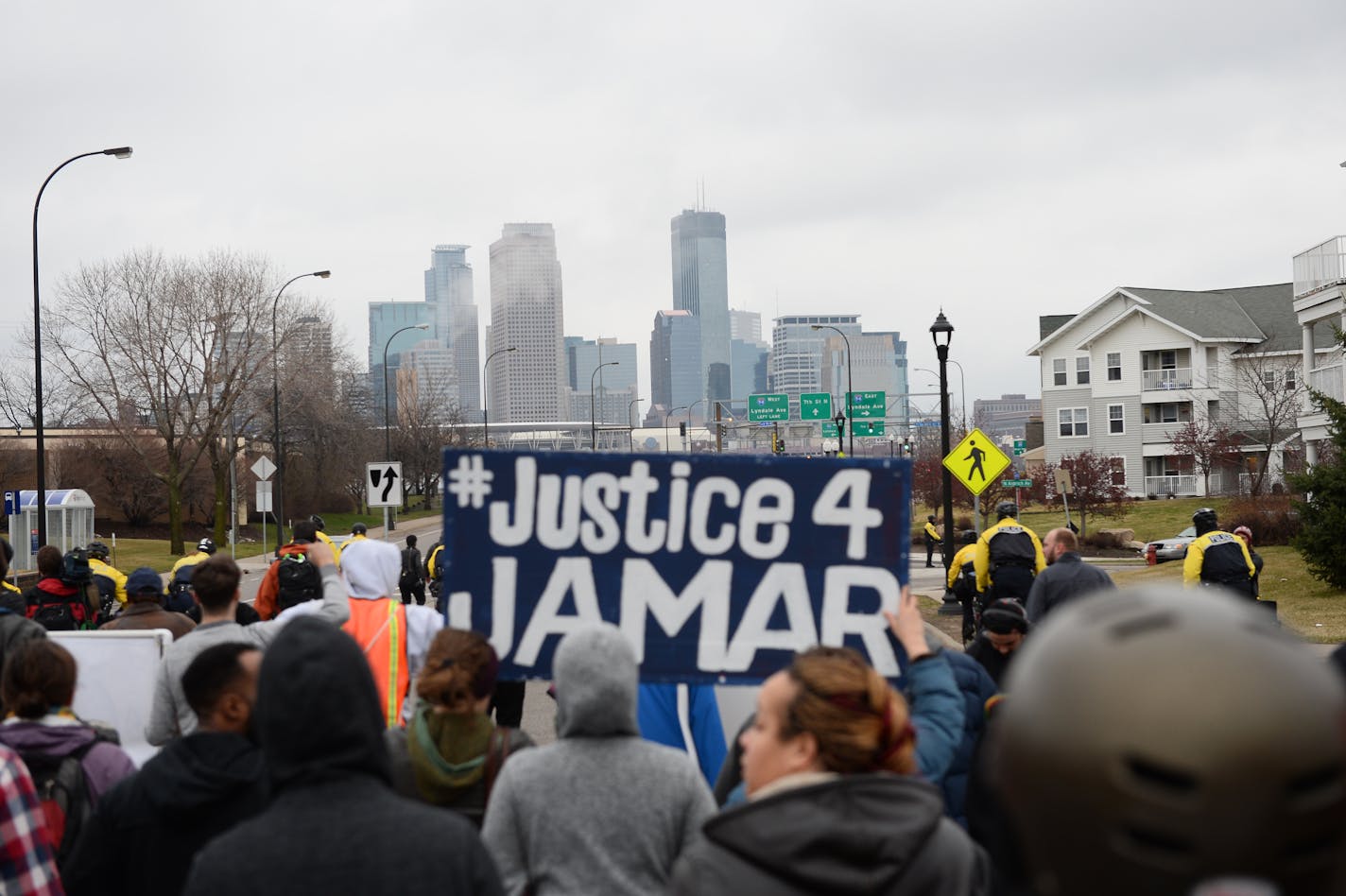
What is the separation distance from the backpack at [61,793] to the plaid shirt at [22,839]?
0.37m

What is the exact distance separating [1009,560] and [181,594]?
310 inches

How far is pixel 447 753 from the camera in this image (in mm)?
4383

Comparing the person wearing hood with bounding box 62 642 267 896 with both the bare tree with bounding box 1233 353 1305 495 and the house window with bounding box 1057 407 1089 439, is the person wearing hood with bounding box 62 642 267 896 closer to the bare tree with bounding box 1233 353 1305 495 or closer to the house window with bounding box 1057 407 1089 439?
the bare tree with bounding box 1233 353 1305 495

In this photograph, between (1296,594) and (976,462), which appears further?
(1296,594)

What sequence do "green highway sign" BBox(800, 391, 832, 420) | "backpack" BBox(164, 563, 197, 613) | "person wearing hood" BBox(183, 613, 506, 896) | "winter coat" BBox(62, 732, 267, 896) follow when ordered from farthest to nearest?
1. "green highway sign" BBox(800, 391, 832, 420)
2. "backpack" BBox(164, 563, 197, 613)
3. "winter coat" BBox(62, 732, 267, 896)
4. "person wearing hood" BBox(183, 613, 506, 896)

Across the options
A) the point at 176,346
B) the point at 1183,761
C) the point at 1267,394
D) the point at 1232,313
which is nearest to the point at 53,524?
the point at 176,346

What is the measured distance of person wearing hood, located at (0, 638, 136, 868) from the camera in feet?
14.4

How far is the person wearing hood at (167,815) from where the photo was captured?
3.84 m

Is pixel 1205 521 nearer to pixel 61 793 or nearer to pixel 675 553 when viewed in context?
pixel 675 553

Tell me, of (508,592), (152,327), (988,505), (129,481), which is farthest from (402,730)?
(129,481)

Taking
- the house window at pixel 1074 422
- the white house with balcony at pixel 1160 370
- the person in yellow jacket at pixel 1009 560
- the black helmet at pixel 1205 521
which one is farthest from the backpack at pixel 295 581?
the house window at pixel 1074 422

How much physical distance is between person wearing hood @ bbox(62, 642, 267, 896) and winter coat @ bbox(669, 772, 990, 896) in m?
1.68

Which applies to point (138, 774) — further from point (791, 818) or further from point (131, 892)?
point (791, 818)

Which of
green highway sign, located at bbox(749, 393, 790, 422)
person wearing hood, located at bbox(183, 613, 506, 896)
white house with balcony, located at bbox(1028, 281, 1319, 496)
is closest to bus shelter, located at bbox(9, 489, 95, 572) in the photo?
person wearing hood, located at bbox(183, 613, 506, 896)
